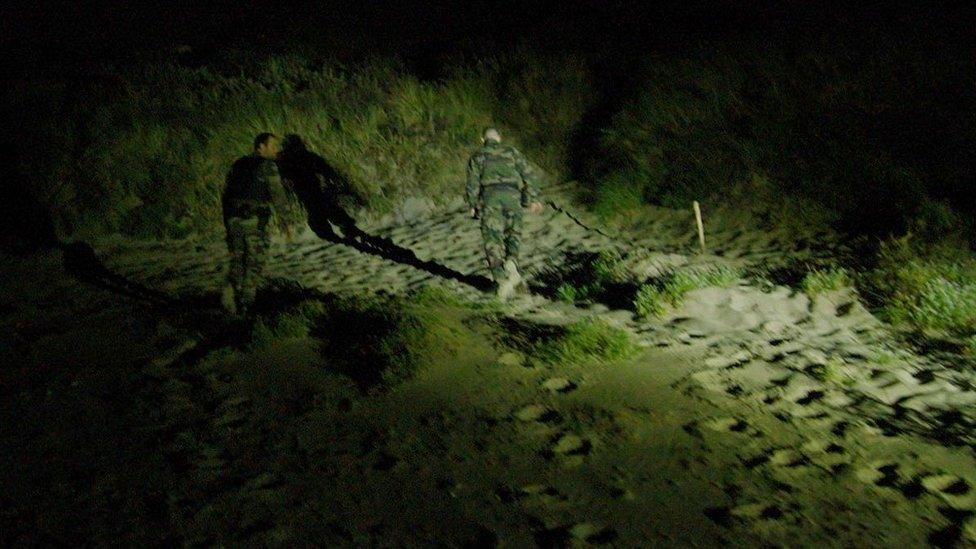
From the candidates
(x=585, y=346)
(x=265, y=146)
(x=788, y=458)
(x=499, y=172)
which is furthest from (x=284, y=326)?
(x=788, y=458)

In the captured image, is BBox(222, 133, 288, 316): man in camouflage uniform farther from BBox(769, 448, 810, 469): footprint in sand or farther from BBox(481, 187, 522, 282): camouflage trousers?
BBox(769, 448, 810, 469): footprint in sand

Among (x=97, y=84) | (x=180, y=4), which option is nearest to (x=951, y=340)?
(x=97, y=84)

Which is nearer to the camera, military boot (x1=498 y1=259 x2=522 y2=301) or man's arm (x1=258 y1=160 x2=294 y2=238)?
man's arm (x1=258 y1=160 x2=294 y2=238)

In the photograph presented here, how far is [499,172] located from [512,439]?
12.4ft

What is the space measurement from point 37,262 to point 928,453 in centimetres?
957

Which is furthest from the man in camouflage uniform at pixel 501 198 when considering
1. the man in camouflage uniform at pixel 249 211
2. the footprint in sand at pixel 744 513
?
the footprint in sand at pixel 744 513

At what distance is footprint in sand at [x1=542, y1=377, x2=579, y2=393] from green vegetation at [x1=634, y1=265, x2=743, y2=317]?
1877mm

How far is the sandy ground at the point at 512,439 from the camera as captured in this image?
338 centimetres

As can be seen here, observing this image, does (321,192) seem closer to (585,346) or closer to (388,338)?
(388,338)

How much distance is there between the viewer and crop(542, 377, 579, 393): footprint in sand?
4.88 meters

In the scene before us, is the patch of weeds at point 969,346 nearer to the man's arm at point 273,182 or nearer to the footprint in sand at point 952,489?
the footprint in sand at point 952,489

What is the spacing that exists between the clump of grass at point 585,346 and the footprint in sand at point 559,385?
28cm

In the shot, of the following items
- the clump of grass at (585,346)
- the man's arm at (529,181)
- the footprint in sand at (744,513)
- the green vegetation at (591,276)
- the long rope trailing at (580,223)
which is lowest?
the footprint in sand at (744,513)

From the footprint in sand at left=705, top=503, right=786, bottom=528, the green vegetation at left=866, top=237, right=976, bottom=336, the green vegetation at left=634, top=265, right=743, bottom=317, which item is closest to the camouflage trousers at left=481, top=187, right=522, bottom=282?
the green vegetation at left=634, top=265, right=743, bottom=317
